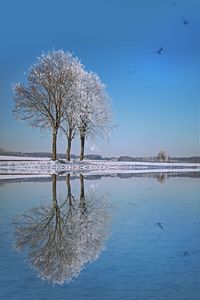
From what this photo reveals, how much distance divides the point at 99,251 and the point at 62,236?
1.30 metres

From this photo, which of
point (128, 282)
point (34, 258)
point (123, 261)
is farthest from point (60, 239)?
point (128, 282)

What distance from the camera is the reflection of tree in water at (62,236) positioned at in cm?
591

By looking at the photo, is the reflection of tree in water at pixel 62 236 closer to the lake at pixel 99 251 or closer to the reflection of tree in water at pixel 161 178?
the lake at pixel 99 251

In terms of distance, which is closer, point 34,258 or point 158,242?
point 34,258

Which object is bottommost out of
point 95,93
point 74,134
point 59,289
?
point 59,289

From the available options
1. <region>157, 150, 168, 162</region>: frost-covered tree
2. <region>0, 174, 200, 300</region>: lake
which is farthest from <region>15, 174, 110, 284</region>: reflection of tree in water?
<region>157, 150, 168, 162</region>: frost-covered tree

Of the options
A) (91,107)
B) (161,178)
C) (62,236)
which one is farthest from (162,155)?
(62,236)

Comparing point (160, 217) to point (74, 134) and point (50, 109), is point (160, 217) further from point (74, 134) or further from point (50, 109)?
point (74, 134)

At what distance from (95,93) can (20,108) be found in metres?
9.43

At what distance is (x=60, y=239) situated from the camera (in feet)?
24.8

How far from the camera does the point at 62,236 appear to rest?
7.82 m

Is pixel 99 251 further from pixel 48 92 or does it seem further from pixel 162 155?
pixel 162 155

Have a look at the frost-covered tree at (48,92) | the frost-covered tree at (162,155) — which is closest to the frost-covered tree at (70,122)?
the frost-covered tree at (48,92)

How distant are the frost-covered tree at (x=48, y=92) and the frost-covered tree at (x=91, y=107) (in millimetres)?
2165
